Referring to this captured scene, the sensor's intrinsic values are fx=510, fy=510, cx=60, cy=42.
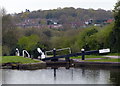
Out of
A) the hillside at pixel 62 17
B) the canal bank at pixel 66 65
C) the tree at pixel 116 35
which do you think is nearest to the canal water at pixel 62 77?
the canal bank at pixel 66 65

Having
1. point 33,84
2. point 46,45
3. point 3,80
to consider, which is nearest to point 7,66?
point 3,80

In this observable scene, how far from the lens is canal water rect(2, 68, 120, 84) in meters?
33.2

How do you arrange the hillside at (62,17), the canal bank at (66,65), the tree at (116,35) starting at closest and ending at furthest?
the canal bank at (66,65)
the tree at (116,35)
the hillside at (62,17)

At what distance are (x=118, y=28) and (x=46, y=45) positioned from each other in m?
15.4

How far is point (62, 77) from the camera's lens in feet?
120

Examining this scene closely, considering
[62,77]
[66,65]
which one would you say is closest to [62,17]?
[66,65]

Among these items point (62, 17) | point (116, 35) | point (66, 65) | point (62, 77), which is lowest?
point (62, 77)

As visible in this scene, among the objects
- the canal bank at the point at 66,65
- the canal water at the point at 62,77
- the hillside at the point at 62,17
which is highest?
the hillside at the point at 62,17

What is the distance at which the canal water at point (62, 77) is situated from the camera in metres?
33.2

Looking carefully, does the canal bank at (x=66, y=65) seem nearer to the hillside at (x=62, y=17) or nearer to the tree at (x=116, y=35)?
the tree at (x=116, y=35)

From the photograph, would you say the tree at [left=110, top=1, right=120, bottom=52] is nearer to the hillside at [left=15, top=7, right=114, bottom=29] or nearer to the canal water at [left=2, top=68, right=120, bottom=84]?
the canal water at [left=2, top=68, right=120, bottom=84]

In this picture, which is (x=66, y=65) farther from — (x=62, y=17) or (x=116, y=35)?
(x=62, y=17)

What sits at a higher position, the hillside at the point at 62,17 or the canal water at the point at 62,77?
the hillside at the point at 62,17

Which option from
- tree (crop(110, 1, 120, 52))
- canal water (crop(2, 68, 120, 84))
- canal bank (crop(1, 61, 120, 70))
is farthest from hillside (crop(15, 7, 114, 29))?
canal water (crop(2, 68, 120, 84))
